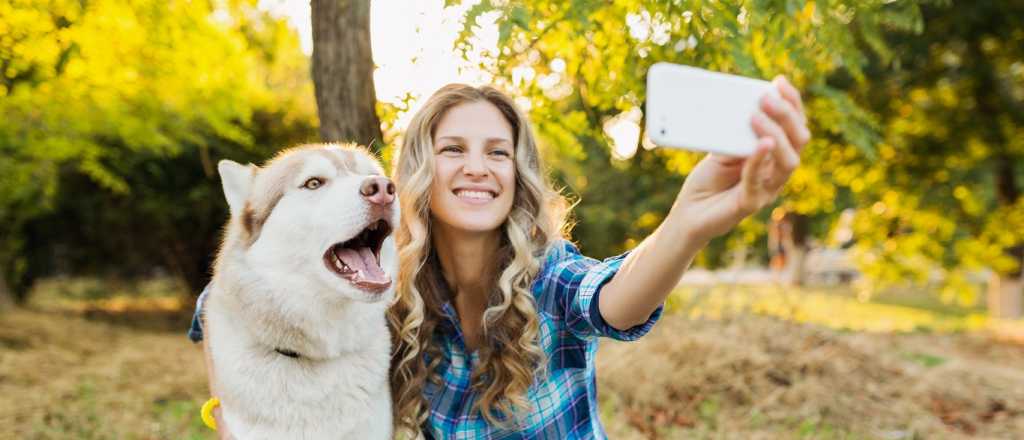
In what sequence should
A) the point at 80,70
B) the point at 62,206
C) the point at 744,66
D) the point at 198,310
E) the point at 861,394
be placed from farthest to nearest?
the point at 62,206 → the point at 80,70 → the point at 861,394 → the point at 198,310 → the point at 744,66

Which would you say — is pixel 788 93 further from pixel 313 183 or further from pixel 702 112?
pixel 313 183

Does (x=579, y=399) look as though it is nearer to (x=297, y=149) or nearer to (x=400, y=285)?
(x=400, y=285)

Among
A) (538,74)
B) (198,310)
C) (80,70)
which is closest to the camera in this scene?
(198,310)

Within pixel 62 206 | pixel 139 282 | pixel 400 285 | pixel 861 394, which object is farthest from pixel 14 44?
pixel 139 282

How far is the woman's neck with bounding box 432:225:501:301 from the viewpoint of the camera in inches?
103

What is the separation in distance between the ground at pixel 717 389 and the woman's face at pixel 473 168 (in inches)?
98.4

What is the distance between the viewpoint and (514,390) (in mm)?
2365

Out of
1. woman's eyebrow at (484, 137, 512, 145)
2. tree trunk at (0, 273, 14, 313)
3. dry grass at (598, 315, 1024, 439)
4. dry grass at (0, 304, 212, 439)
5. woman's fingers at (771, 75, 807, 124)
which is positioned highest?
woman's fingers at (771, 75, 807, 124)

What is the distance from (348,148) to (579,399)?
1.23 m

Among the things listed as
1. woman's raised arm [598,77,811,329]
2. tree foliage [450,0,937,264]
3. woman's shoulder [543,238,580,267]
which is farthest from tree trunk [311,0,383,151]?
woman's raised arm [598,77,811,329]

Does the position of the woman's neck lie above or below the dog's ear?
below

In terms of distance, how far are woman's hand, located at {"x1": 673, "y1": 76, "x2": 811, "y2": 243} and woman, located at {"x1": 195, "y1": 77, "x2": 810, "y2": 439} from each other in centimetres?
66

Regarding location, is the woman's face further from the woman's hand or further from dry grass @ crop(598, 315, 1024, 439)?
dry grass @ crop(598, 315, 1024, 439)

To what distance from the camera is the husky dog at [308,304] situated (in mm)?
2199
